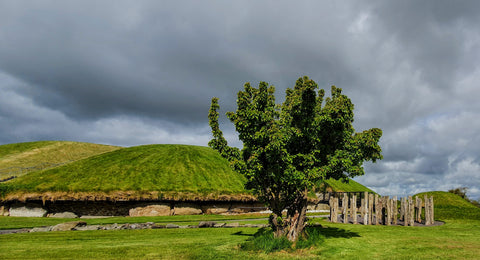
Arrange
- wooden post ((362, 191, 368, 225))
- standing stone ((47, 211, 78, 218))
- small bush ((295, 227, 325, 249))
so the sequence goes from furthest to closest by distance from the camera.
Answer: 1. standing stone ((47, 211, 78, 218))
2. wooden post ((362, 191, 368, 225))
3. small bush ((295, 227, 325, 249))

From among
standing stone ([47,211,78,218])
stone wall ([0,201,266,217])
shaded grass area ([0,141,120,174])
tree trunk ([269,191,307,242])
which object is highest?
shaded grass area ([0,141,120,174])

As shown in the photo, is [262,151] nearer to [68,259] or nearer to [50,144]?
[68,259]

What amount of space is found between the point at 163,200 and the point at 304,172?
28.7 metres

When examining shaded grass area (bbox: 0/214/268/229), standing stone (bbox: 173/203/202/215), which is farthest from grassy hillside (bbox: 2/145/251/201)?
shaded grass area (bbox: 0/214/268/229)

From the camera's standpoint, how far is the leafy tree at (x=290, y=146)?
46.8 feet

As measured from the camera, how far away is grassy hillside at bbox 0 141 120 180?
233ft

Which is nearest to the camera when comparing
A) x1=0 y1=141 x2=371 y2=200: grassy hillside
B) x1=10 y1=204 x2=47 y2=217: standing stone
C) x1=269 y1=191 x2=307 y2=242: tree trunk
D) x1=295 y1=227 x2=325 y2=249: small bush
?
x1=295 y1=227 x2=325 y2=249: small bush

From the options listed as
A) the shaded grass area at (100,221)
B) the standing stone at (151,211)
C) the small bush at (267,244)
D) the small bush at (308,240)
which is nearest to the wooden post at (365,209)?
the shaded grass area at (100,221)

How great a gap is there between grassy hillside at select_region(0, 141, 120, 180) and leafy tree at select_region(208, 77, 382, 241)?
65.2 meters

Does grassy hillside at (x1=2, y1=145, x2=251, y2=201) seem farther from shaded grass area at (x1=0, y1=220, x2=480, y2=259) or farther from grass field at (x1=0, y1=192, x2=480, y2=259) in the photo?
shaded grass area at (x1=0, y1=220, x2=480, y2=259)

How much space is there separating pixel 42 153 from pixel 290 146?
282 ft

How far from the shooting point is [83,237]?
20188mm

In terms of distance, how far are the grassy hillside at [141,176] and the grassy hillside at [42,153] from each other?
81.7 ft

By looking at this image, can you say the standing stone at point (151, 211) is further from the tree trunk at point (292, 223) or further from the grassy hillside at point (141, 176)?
the tree trunk at point (292, 223)
